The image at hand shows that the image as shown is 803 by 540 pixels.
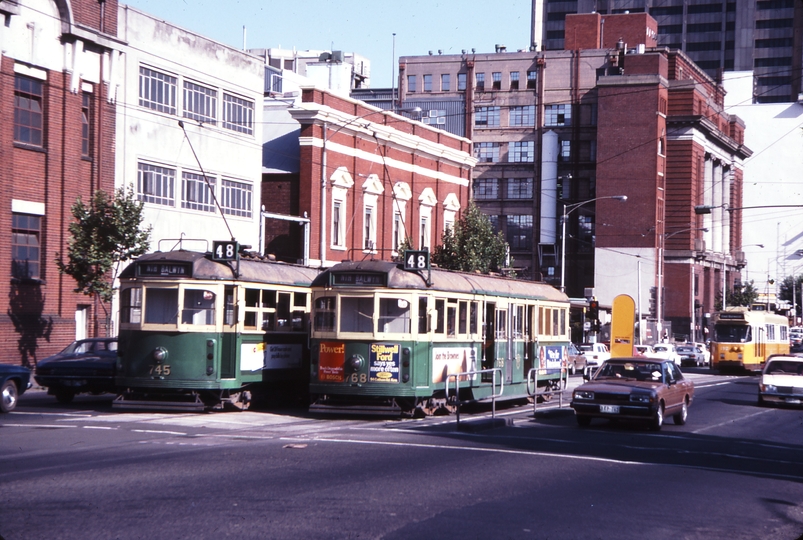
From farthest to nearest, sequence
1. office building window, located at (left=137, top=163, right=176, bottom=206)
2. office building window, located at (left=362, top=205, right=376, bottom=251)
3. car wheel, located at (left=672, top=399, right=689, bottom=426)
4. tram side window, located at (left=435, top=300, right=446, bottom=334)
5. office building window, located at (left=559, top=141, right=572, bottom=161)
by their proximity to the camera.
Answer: office building window, located at (left=559, top=141, right=572, bottom=161), office building window, located at (left=362, top=205, right=376, bottom=251), office building window, located at (left=137, top=163, right=176, bottom=206), car wheel, located at (left=672, top=399, right=689, bottom=426), tram side window, located at (left=435, top=300, right=446, bottom=334)

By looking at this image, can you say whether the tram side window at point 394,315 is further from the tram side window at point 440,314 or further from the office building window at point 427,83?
the office building window at point 427,83

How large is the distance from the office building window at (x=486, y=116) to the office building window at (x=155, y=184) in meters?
55.2

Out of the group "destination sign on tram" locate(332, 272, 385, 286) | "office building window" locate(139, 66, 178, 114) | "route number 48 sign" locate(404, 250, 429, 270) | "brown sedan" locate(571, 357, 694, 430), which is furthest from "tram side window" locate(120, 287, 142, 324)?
"office building window" locate(139, 66, 178, 114)

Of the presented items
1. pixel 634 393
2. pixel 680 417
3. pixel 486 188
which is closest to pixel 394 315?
pixel 634 393

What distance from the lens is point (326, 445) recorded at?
1617 centimetres

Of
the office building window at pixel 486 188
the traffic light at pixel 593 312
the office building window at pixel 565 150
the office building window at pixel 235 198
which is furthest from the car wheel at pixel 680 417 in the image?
the office building window at pixel 486 188

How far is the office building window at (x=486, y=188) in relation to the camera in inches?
3509

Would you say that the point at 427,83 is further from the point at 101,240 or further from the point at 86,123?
the point at 101,240

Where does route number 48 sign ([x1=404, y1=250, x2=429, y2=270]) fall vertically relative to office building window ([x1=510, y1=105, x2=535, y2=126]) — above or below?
below

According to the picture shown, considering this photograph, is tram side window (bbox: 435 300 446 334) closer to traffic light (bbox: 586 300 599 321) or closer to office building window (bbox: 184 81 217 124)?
traffic light (bbox: 586 300 599 321)

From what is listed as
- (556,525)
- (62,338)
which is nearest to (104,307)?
(62,338)

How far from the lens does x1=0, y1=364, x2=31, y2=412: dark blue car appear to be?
20.4 metres

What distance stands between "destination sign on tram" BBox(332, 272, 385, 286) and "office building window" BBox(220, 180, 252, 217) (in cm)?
1883

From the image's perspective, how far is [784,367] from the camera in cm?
3025
